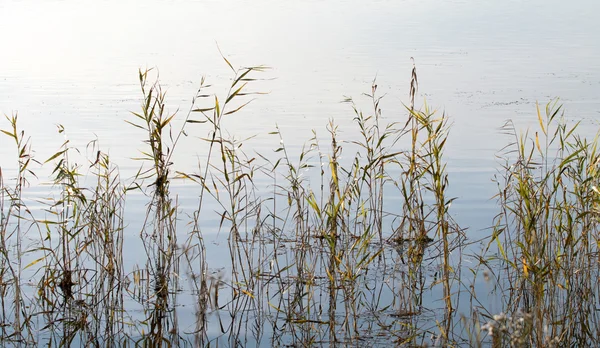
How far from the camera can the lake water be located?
9.41m

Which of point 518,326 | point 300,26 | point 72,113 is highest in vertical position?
point 300,26

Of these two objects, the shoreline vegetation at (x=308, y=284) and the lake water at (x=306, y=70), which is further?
the lake water at (x=306, y=70)

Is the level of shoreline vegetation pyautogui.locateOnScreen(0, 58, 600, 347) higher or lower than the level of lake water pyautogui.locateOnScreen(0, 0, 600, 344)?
lower

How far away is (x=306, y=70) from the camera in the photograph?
15312 millimetres

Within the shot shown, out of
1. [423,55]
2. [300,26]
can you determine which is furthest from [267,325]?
[300,26]

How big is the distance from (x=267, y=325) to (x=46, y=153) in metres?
5.26

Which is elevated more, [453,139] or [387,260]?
[453,139]

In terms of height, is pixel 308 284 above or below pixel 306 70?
below

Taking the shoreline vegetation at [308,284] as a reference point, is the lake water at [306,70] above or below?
above

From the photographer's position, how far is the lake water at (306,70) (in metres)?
9.41

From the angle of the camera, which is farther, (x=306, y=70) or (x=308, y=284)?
(x=306, y=70)

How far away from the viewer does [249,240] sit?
232 inches

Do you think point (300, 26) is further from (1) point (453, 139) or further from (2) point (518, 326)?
(2) point (518, 326)

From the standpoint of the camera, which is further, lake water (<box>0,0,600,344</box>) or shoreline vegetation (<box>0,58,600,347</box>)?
lake water (<box>0,0,600,344</box>)
